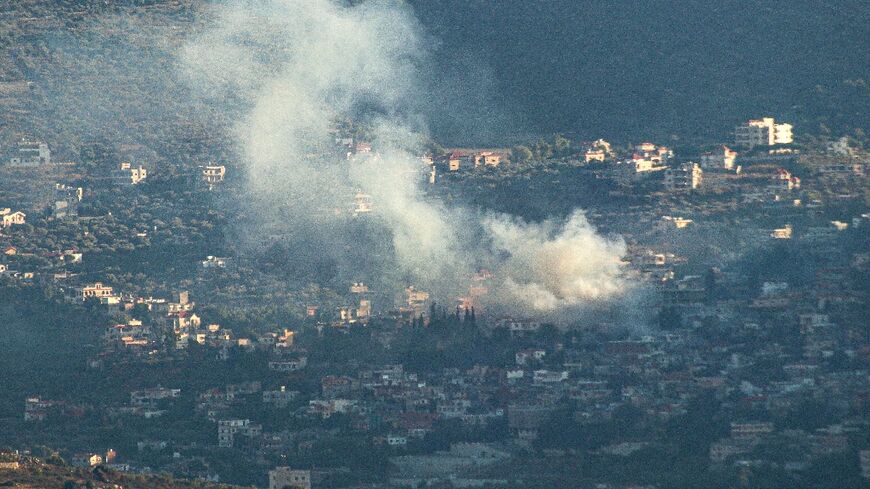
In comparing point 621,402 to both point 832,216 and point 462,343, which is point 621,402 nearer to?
point 462,343

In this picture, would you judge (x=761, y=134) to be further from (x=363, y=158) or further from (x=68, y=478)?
(x=68, y=478)

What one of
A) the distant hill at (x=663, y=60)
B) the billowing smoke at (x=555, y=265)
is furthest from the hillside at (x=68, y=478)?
the distant hill at (x=663, y=60)

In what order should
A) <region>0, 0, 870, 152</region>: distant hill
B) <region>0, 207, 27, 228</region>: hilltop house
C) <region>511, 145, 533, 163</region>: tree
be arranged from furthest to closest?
1. <region>0, 0, 870, 152</region>: distant hill
2. <region>511, 145, 533, 163</region>: tree
3. <region>0, 207, 27, 228</region>: hilltop house

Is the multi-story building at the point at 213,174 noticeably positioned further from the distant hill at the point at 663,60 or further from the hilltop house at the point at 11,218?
the distant hill at the point at 663,60

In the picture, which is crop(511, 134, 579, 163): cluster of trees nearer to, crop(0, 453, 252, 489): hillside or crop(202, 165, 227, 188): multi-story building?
crop(202, 165, 227, 188): multi-story building

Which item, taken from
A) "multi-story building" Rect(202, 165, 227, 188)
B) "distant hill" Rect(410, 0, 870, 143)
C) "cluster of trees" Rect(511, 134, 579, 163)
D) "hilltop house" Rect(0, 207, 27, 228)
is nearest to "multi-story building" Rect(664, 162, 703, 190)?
"cluster of trees" Rect(511, 134, 579, 163)
